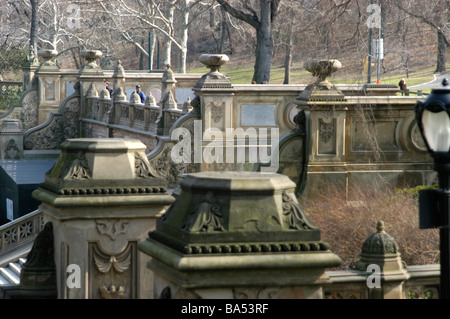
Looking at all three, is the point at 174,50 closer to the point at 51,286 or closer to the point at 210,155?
the point at 210,155

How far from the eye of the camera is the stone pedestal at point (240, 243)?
4.91 m

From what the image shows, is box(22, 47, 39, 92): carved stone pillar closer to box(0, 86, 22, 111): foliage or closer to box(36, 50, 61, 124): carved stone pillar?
box(36, 50, 61, 124): carved stone pillar

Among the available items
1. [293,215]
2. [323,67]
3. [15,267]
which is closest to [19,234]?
[15,267]

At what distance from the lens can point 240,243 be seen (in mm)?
4969

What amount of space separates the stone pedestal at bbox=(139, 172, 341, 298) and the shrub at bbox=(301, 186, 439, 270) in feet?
14.9

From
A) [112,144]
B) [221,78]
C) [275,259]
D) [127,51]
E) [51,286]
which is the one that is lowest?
[51,286]

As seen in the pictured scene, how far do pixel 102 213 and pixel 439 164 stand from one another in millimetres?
2582

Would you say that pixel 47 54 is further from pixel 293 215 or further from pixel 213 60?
pixel 293 215

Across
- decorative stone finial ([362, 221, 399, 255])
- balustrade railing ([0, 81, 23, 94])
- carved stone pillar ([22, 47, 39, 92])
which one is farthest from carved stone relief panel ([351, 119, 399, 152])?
balustrade railing ([0, 81, 23, 94])

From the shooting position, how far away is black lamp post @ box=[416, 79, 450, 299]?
5.71 m

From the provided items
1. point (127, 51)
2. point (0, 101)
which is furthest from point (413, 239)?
point (127, 51)

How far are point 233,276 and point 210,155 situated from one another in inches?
552
